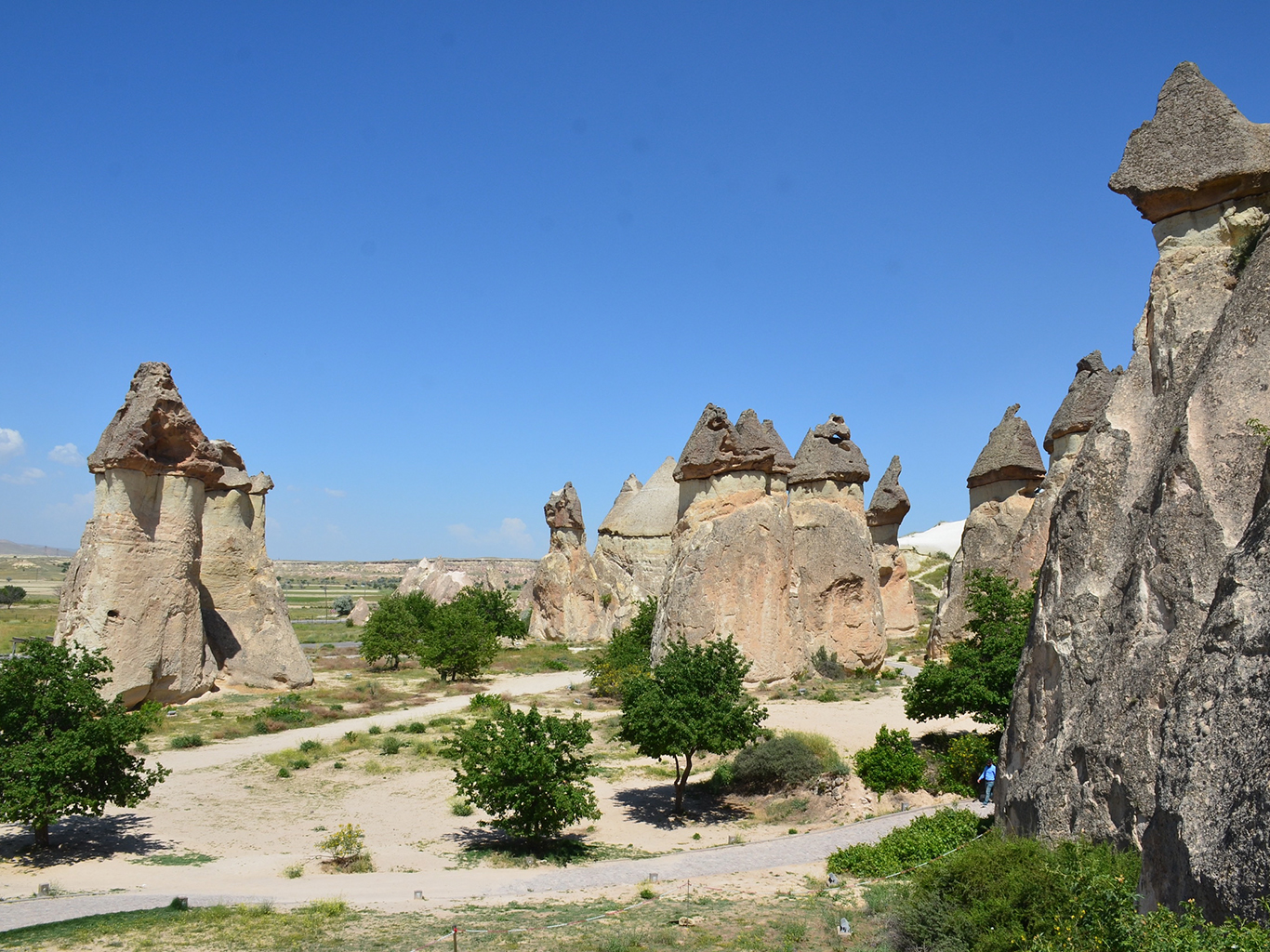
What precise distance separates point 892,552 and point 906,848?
25.5 metres

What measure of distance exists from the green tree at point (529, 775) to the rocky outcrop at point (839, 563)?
13699 mm

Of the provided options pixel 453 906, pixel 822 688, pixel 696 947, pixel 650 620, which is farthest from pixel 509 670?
pixel 696 947

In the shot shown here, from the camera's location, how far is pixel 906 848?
1027 cm

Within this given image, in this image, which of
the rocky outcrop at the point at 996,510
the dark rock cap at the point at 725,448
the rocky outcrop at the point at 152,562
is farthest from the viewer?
the rocky outcrop at the point at 996,510

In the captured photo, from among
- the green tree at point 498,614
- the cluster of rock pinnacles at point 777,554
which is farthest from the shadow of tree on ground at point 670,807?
the green tree at point 498,614

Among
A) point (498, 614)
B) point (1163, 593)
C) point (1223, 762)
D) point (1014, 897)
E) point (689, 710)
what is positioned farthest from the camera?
point (498, 614)

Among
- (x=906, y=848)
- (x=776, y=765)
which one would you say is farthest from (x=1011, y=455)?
(x=906, y=848)

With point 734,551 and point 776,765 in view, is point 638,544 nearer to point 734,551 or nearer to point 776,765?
point 734,551

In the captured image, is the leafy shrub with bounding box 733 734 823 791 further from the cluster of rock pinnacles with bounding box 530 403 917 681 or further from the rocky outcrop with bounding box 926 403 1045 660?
the rocky outcrop with bounding box 926 403 1045 660

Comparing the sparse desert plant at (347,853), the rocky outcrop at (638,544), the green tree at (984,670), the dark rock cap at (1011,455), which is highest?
the dark rock cap at (1011,455)

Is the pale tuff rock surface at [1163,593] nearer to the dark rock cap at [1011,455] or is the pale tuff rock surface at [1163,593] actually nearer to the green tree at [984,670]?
the green tree at [984,670]

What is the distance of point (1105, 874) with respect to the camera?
536cm

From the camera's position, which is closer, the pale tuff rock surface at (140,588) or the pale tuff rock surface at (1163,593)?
the pale tuff rock surface at (1163,593)

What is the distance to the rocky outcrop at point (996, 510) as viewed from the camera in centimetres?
2453
